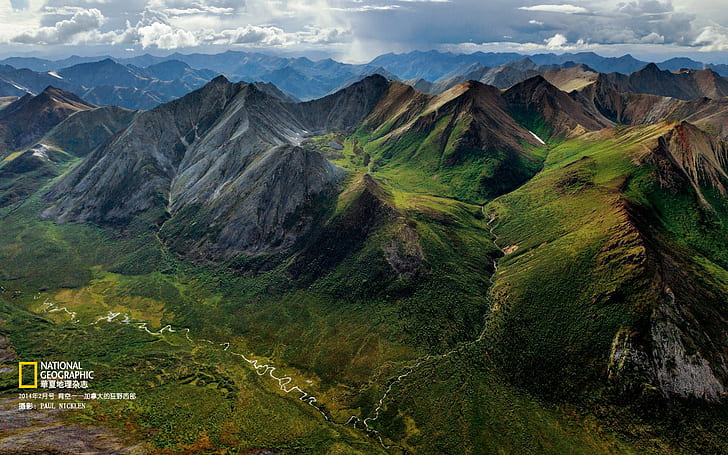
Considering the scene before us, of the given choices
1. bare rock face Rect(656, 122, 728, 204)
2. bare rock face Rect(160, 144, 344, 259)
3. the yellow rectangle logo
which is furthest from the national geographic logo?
bare rock face Rect(656, 122, 728, 204)

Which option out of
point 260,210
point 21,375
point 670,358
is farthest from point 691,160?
point 21,375

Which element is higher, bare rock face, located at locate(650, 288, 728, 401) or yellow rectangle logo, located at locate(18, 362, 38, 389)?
bare rock face, located at locate(650, 288, 728, 401)

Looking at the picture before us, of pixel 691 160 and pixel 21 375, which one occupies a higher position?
pixel 691 160

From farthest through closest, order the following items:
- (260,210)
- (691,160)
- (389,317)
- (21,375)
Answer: (691,160) → (260,210) → (389,317) → (21,375)

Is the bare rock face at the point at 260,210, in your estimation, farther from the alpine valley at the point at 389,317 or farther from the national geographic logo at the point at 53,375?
the national geographic logo at the point at 53,375

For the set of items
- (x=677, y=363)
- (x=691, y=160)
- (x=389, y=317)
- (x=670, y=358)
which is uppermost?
(x=691, y=160)

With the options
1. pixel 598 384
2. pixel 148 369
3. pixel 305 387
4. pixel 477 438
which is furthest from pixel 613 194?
pixel 148 369

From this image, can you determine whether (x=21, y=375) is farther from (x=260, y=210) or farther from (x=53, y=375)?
(x=260, y=210)

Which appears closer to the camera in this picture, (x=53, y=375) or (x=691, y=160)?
(x=53, y=375)

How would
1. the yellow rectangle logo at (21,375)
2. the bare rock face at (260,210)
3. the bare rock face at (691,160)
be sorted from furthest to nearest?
the bare rock face at (260,210), the bare rock face at (691,160), the yellow rectangle logo at (21,375)

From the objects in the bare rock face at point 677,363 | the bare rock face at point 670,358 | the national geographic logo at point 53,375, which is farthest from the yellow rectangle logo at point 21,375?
the bare rock face at point 677,363

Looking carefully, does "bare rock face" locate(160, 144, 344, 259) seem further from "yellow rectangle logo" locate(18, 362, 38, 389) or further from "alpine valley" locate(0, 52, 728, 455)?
"yellow rectangle logo" locate(18, 362, 38, 389)
